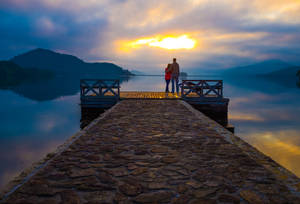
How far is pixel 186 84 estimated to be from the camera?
15.1 meters

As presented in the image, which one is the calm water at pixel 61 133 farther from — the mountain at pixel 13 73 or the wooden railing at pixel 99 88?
the mountain at pixel 13 73

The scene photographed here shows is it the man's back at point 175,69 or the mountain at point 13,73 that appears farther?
the mountain at point 13,73

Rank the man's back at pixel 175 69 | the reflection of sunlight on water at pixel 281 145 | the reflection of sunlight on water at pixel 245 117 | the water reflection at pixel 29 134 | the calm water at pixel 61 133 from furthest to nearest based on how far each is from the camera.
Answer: the reflection of sunlight on water at pixel 245 117 < the man's back at pixel 175 69 < the calm water at pixel 61 133 < the water reflection at pixel 29 134 < the reflection of sunlight on water at pixel 281 145

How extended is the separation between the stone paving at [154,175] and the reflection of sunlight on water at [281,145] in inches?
443

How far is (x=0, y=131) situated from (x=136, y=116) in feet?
64.9

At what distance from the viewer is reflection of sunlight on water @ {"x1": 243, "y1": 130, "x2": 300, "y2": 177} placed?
13.6 meters

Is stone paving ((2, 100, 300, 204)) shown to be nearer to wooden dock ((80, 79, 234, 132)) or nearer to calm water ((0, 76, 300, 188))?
wooden dock ((80, 79, 234, 132))

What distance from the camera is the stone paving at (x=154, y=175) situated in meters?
2.82

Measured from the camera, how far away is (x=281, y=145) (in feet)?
56.3

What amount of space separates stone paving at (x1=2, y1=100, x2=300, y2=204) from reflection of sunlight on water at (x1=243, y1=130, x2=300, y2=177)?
1125 cm

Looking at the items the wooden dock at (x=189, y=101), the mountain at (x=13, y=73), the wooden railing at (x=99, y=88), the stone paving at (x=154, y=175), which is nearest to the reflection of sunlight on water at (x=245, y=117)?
the wooden dock at (x=189, y=101)

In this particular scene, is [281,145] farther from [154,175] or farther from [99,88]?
[154,175]

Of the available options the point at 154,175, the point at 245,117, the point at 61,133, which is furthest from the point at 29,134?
the point at 245,117

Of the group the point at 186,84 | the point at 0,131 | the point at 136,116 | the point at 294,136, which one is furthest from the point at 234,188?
the point at 0,131
